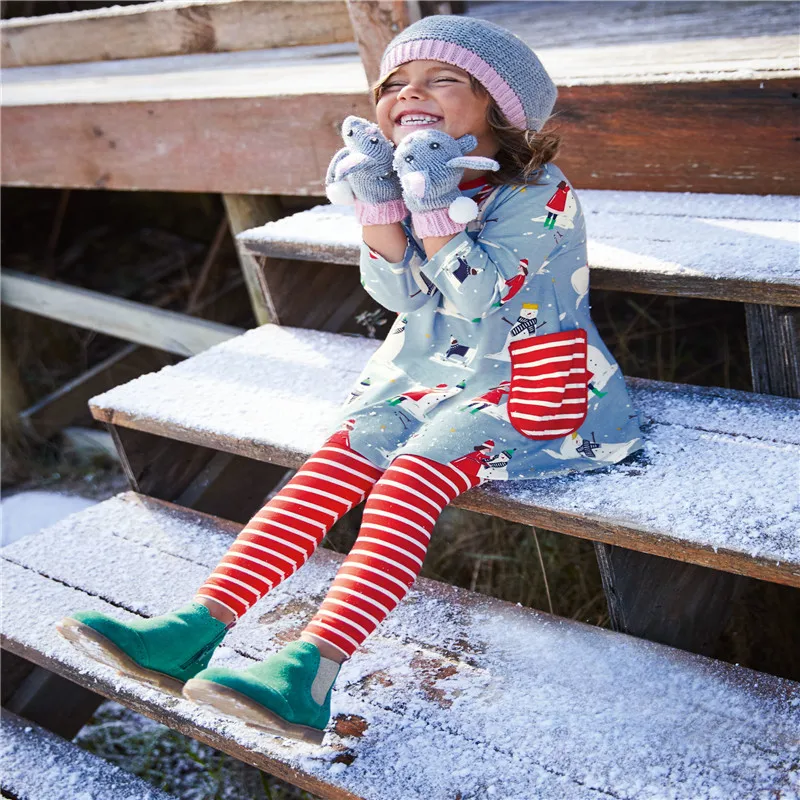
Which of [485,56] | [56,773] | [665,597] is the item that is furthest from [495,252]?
[56,773]

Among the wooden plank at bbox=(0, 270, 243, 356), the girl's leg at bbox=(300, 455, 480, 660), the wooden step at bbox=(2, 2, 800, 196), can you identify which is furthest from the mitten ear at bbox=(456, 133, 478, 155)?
the wooden plank at bbox=(0, 270, 243, 356)

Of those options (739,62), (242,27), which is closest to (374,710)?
(739,62)

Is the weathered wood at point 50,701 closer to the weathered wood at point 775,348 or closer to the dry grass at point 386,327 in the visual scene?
the dry grass at point 386,327

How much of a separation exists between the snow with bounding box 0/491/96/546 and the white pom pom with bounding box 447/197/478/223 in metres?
2.06

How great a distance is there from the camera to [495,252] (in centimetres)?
145

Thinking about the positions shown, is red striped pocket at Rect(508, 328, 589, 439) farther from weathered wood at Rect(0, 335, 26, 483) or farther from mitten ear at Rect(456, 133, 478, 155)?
weathered wood at Rect(0, 335, 26, 483)

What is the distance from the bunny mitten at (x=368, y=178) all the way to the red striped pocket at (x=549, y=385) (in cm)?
31

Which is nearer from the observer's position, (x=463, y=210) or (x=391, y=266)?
(x=463, y=210)

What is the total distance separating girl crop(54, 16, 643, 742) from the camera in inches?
53.5

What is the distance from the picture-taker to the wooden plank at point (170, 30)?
3268 mm

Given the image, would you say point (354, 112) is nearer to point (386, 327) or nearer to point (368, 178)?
point (386, 327)

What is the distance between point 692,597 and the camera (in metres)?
1.48

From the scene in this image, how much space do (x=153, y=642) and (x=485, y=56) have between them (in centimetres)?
103

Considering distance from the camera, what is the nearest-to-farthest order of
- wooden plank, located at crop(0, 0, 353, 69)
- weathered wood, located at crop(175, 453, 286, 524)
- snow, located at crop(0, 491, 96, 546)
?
weathered wood, located at crop(175, 453, 286, 524)
snow, located at crop(0, 491, 96, 546)
wooden plank, located at crop(0, 0, 353, 69)
